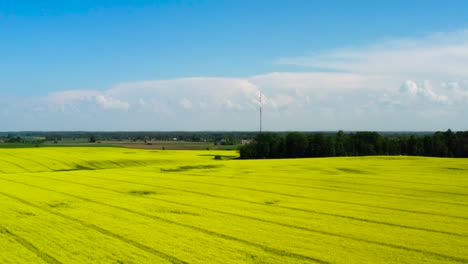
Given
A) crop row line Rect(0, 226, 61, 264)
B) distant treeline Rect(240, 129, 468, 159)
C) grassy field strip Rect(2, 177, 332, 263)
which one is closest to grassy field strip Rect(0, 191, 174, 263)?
crop row line Rect(0, 226, 61, 264)

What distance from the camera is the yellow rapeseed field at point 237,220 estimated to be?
14742 millimetres

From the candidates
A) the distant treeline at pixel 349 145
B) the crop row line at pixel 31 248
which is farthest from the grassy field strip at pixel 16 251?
the distant treeline at pixel 349 145

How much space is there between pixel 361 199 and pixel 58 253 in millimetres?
17038

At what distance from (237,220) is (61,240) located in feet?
23.4

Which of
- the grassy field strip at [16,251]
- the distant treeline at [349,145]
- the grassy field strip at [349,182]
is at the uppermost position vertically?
the distant treeline at [349,145]

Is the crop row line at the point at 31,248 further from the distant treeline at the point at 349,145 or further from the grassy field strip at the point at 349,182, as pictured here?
the distant treeline at the point at 349,145

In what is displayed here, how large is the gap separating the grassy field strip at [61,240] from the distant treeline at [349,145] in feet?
227

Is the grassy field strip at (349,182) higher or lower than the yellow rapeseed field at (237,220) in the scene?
higher

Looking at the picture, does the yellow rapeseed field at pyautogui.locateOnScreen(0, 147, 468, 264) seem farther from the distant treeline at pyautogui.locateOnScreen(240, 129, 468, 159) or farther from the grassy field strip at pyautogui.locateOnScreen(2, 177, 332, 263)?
the distant treeline at pyautogui.locateOnScreen(240, 129, 468, 159)

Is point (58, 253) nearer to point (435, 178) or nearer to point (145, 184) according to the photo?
point (145, 184)

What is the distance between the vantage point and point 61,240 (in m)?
16.5

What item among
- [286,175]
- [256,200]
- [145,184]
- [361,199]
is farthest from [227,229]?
[286,175]

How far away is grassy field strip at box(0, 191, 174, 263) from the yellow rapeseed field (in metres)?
0.04

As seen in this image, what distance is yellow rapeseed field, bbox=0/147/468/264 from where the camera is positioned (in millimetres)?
14742
